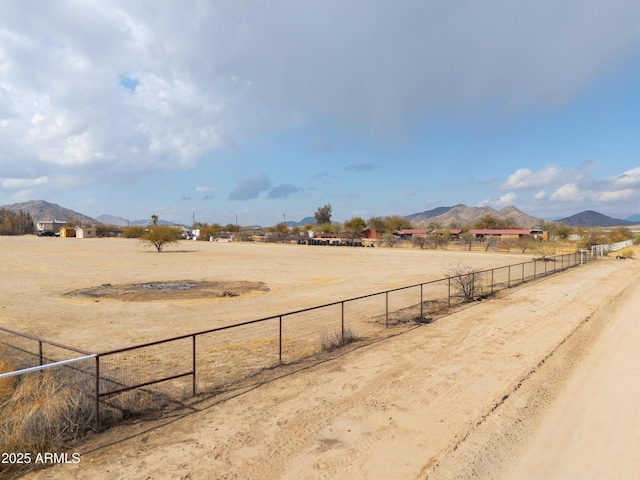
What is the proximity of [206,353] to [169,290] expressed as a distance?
47.3 ft

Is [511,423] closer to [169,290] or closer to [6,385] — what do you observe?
[6,385]

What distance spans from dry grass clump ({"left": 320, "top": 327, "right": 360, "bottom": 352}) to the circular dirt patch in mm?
11534

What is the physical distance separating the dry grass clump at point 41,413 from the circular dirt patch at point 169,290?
→ 1471cm

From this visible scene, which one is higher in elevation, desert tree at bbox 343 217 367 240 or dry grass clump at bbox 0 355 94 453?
desert tree at bbox 343 217 367 240

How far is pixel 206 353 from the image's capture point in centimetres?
1241

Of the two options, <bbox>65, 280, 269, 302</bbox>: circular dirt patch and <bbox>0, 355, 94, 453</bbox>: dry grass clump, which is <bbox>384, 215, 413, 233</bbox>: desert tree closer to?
<bbox>65, 280, 269, 302</bbox>: circular dirt patch

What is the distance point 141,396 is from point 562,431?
835 centimetres

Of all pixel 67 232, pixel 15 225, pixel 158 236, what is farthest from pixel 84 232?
pixel 158 236

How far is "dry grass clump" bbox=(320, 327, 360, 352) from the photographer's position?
41.9ft

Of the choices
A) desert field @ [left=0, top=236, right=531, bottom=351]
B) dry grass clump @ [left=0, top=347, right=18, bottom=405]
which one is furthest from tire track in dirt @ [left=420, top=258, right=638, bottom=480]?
desert field @ [left=0, top=236, right=531, bottom=351]

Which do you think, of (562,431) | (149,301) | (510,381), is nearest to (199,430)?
(562,431)

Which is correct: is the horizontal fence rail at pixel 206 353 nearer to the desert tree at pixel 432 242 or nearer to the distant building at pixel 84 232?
the desert tree at pixel 432 242

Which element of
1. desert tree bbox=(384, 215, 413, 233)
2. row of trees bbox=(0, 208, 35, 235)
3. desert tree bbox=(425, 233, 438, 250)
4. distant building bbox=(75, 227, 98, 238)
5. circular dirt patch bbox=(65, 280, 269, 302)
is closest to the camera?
circular dirt patch bbox=(65, 280, 269, 302)

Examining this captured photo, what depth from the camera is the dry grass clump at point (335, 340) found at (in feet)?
41.9
